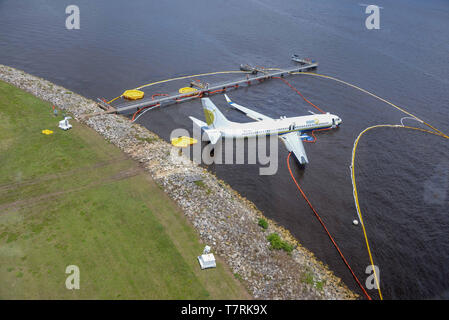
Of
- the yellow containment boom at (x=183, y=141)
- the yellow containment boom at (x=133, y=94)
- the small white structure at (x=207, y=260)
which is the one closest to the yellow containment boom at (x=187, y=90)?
the yellow containment boom at (x=133, y=94)

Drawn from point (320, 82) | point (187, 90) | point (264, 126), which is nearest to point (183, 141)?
point (264, 126)

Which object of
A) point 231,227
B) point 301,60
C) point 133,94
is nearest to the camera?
point 231,227

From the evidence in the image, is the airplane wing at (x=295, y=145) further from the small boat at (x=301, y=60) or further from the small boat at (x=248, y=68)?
the small boat at (x=301, y=60)

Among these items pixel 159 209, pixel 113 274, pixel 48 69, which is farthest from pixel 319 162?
pixel 48 69

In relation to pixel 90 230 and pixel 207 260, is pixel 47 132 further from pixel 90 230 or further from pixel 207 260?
pixel 207 260

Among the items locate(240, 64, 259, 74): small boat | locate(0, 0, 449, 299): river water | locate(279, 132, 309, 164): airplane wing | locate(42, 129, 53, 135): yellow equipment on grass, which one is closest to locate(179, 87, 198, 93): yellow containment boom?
locate(0, 0, 449, 299): river water
